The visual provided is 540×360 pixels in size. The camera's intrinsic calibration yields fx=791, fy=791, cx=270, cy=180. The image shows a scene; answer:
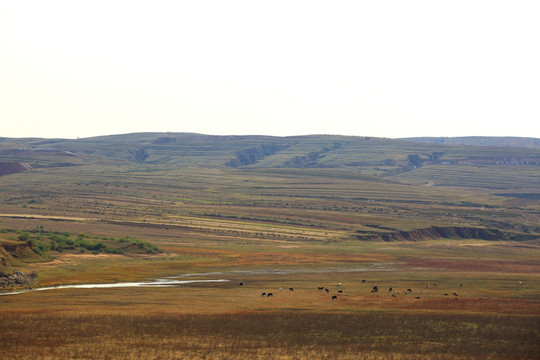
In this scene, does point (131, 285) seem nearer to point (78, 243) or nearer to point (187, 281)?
point (187, 281)

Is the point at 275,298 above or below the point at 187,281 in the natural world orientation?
above

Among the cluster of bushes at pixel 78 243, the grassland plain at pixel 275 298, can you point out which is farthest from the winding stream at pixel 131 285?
the cluster of bushes at pixel 78 243

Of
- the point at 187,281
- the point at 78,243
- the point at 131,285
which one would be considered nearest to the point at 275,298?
the point at 131,285

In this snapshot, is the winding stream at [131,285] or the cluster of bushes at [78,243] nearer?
the winding stream at [131,285]

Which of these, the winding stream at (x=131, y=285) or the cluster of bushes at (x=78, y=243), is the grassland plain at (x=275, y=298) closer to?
the cluster of bushes at (x=78, y=243)

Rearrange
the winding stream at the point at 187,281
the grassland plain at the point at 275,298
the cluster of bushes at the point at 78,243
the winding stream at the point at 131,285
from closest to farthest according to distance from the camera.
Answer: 1. the grassland plain at the point at 275,298
2. the winding stream at the point at 131,285
3. the winding stream at the point at 187,281
4. the cluster of bushes at the point at 78,243

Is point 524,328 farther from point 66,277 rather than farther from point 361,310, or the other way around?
point 66,277

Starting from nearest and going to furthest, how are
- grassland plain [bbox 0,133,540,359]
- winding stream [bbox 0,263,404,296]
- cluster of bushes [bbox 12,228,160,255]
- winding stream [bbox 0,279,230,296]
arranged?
grassland plain [bbox 0,133,540,359] → winding stream [bbox 0,279,230,296] → winding stream [bbox 0,263,404,296] → cluster of bushes [bbox 12,228,160,255]

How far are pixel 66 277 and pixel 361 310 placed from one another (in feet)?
117

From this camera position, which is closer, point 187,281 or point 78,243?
point 187,281

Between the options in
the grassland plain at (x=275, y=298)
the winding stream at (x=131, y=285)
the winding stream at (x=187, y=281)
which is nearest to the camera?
the grassland plain at (x=275, y=298)

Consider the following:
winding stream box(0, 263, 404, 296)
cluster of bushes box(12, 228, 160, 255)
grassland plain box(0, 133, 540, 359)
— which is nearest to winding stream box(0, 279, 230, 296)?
winding stream box(0, 263, 404, 296)

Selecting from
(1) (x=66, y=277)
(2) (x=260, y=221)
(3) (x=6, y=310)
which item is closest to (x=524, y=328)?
(3) (x=6, y=310)

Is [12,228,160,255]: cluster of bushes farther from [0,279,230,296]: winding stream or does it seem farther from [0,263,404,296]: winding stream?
[0,279,230,296]: winding stream
